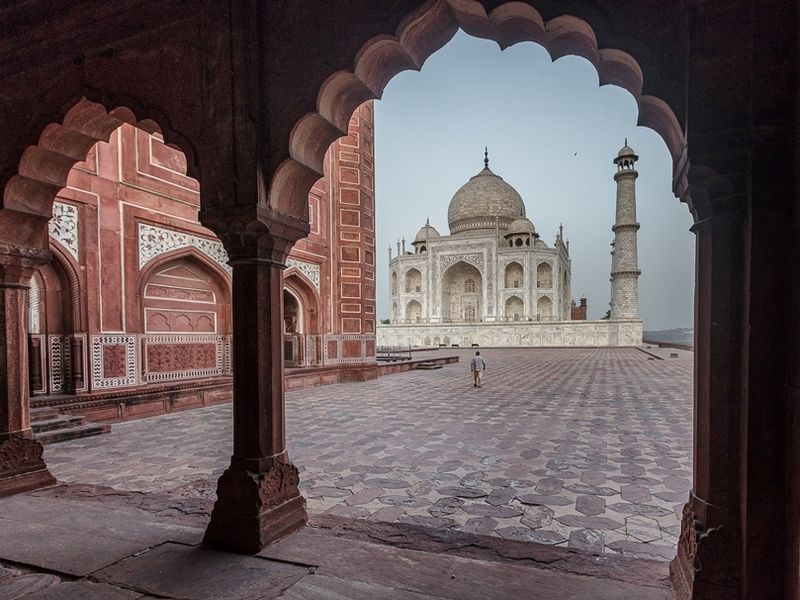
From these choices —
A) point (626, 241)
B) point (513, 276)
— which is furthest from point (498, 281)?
point (626, 241)

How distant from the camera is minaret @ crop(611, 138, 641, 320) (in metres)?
33.5

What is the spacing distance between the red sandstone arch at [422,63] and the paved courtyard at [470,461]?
230 centimetres

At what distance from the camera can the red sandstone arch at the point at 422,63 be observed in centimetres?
236

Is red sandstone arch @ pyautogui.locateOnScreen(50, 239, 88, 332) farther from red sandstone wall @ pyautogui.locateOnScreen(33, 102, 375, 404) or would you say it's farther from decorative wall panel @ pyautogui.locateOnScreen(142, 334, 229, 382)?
decorative wall panel @ pyautogui.locateOnScreen(142, 334, 229, 382)

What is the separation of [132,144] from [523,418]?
25.8ft

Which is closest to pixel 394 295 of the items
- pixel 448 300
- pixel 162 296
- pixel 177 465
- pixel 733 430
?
pixel 448 300

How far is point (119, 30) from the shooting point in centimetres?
320

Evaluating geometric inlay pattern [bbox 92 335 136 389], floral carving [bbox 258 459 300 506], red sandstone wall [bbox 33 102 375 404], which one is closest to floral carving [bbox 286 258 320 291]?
red sandstone wall [bbox 33 102 375 404]

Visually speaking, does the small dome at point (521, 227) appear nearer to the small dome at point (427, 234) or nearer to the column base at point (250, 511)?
the small dome at point (427, 234)

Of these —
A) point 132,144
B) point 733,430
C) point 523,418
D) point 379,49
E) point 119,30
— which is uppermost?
point 132,144

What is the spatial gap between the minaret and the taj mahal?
7cm

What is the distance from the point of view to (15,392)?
396 cm

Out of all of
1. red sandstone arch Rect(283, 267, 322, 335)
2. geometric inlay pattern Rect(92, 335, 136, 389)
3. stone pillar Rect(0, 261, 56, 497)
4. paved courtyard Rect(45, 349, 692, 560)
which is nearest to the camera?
paved courtyard Rect(45, 349, 692, 560)

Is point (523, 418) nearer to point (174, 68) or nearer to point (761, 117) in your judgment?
point (761, 117)
